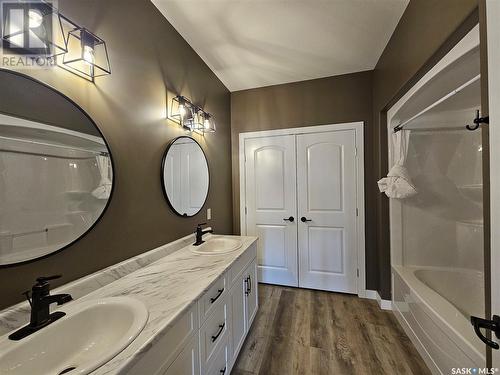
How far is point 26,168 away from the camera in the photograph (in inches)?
32.5

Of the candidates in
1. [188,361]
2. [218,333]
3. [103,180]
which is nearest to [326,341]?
[218,333]

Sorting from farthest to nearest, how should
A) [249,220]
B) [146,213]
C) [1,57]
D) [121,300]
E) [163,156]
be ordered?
[249,220]
[163,156]
[146,213]
[121,300]
[1,57]

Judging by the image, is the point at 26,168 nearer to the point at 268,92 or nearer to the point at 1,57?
the point at 1,57

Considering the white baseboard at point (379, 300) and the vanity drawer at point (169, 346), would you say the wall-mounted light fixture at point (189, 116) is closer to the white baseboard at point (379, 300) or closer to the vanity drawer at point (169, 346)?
the vanity drawer at point (169, 346)

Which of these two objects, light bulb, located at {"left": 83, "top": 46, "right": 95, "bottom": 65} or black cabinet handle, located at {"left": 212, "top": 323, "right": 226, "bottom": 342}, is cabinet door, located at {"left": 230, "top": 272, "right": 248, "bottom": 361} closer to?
black cabinet handle, located at {"left": 212, "top": 323, "right": 226, "bottom": 342}

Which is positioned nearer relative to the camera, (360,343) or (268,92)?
(360,343)

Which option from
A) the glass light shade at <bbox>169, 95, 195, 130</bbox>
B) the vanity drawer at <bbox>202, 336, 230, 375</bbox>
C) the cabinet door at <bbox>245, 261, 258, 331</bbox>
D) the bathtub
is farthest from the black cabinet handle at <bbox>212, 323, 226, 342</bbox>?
the glass light shade at <bbox>169, 95, 195, 130</bbox>

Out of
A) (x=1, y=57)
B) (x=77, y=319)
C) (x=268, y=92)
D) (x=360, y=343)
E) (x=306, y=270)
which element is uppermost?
(x=268, y=92)

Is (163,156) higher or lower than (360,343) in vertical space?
higher

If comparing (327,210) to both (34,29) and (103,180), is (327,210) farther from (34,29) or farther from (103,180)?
(34,29)

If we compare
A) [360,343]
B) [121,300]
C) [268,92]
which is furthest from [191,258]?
[268,92]

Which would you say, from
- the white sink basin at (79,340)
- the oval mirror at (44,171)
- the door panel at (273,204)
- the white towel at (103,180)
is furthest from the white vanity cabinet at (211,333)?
the door panel at (273,204)

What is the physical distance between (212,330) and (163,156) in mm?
1238

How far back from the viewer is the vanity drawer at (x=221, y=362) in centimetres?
115
